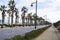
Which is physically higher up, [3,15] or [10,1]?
[10,1]

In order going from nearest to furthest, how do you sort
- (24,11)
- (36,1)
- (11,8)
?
(36,1) < (11,8) < (24,11)

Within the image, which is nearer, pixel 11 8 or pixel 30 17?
pixel 11 8

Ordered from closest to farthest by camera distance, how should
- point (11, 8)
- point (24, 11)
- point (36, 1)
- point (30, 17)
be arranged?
point (36, 1) < point (11, 8) < point (24, 11) < point (30, 17)

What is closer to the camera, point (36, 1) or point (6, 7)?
point (36, 1)

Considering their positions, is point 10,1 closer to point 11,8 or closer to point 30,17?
point 11,8

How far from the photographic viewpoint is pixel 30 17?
169m

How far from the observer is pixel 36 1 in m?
45.8

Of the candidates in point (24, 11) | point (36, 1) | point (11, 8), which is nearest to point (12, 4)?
point (11, 8)

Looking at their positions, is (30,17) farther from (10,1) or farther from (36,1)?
(36,1)

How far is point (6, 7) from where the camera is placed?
107 m

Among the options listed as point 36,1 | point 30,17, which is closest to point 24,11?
point 30,17

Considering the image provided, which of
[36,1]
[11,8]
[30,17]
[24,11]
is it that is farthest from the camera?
[30,17]

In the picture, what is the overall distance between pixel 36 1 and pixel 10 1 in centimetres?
6261

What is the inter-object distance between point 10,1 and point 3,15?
9.18m
